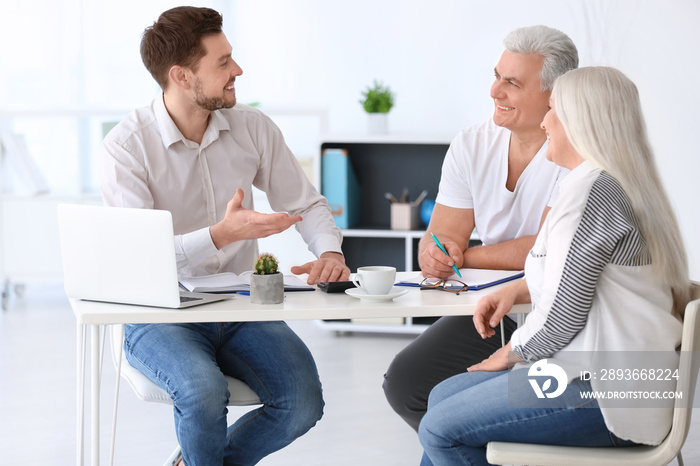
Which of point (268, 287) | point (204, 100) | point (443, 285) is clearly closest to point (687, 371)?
point (443, 285)

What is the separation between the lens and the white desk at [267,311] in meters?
1.62

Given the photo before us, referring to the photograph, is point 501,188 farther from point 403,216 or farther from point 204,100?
point 403,216

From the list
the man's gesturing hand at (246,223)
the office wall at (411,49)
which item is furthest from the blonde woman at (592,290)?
the office wall at (411,49)

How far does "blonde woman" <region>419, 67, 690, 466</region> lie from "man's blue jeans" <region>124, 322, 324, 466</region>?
486 mm

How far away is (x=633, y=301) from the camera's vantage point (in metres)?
1.46

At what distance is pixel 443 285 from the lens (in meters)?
1.89

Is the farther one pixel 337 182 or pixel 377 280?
pixel 337 182

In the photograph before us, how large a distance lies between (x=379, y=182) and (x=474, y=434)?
116 inches

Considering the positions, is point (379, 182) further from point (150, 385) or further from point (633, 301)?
point (633, 301)

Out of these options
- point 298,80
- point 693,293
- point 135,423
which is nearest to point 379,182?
point 298,80

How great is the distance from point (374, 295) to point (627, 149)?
0.59 m

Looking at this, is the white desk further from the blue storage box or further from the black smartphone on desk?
the blue storage box

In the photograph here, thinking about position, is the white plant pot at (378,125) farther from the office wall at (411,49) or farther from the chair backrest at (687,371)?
the chair backrest at (687,371)

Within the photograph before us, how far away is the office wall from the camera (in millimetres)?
3551
